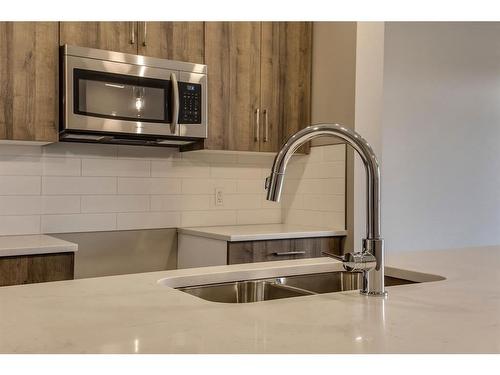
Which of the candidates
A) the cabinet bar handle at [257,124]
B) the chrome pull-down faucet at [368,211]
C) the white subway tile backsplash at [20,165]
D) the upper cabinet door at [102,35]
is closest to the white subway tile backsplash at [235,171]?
the cabinet bar handle at [257,124]

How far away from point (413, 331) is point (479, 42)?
3647 millimetres

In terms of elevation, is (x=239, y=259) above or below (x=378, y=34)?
below

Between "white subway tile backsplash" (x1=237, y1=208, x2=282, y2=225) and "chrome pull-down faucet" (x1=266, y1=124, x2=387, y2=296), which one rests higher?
"chrome pull-down faucet" (x1=266, y1=124, x2=387, y2=296)

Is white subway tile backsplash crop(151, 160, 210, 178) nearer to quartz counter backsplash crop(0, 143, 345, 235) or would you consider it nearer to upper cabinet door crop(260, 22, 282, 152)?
quartz counter backsplash crop(0, 143, 345, 235)

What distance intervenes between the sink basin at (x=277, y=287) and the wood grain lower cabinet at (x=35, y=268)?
3.29 ft

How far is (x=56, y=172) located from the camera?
9.52ft

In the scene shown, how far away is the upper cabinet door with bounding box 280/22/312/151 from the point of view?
338 cm

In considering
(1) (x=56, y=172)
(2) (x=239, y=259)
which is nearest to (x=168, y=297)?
(2) (x=239, y=259)

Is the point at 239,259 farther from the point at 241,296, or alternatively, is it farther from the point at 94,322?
the point at 94,322

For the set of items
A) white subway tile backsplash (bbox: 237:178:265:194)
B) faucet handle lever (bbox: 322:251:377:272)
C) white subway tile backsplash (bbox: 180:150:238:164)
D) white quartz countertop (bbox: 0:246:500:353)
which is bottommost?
white quartz countertop (bbox: 0:246:500:353)

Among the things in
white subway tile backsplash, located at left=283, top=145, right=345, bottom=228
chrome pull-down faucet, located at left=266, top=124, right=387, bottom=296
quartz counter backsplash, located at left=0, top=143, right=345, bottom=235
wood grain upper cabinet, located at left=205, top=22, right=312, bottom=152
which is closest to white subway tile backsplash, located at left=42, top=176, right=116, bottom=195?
quartz counter backsplash, located at left=0, top=143, right=345, bottom=235

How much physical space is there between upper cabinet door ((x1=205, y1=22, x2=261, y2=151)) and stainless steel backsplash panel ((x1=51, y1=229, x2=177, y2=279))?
638mm

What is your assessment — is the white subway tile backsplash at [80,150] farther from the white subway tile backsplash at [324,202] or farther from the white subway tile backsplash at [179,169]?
the white subway tile backsplash at [324,202]

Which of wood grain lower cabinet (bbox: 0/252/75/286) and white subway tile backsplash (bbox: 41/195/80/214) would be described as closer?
wood grain lower cabinet (bbox: 0/252/75/286)
